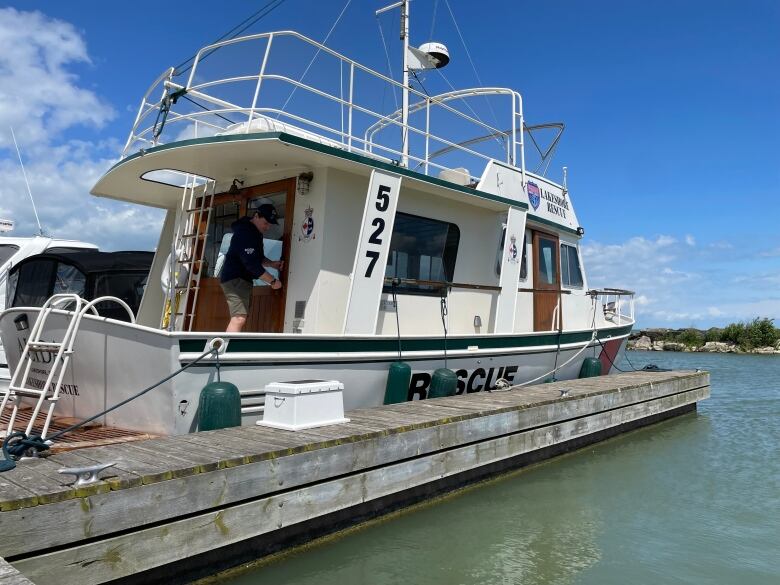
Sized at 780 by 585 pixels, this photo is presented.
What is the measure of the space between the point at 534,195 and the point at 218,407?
6.08m

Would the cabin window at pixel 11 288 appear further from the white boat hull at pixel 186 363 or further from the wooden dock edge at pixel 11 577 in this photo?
the wooden dock edge at pixel 11 577

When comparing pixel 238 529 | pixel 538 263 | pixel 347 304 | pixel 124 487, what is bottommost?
pixel 238 529

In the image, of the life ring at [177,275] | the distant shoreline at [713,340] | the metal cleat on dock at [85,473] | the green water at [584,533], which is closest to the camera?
the metal cleat on dock at [85,473]

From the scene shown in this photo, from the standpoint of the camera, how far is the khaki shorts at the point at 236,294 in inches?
250

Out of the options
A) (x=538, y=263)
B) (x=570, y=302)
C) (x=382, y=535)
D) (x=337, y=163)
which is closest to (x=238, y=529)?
(x=382, y=535)

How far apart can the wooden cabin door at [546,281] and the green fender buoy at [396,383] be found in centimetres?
321

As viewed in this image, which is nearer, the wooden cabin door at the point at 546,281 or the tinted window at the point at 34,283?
the tinted window at the point at 34,283

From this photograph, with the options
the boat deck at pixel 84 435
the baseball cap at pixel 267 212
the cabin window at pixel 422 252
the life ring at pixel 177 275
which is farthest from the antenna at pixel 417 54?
the boat deck at pixel 84 435

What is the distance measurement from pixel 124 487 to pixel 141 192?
5.55 meters

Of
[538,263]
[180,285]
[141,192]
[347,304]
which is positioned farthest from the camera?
[538,263]

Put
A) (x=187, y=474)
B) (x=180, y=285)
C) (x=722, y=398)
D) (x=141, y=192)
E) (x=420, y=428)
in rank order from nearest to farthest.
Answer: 1. (x=187, y=474)
2. (x=420, y=428)
3. (x=180, y=285)
4. (x=141, y=192)
5. (x=722, y=398)

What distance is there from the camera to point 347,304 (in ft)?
20.1

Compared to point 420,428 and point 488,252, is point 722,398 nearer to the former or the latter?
point 488,252

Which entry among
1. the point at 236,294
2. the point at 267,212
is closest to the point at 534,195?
the point at 267,212
